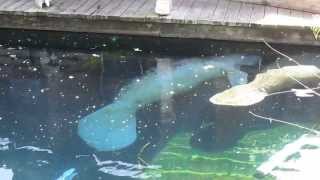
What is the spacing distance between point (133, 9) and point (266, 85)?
228 cm

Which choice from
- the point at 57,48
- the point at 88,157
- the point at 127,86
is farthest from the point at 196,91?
the point at 57,48

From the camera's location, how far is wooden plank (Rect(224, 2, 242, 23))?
23.0 feet

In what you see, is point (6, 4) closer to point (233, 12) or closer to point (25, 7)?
point (25, 7)

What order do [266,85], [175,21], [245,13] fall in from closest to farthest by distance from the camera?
[266,85] → [175,21] → [245,13]

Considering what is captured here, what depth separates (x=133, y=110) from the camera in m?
5.45

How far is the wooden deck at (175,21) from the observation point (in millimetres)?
6902

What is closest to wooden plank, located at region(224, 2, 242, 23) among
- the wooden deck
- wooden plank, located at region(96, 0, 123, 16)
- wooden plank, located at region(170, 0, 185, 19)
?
the wooden deck

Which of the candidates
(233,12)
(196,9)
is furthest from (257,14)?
(196,9)

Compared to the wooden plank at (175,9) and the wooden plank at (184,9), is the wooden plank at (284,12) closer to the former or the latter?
the wooden plank at (184,9)

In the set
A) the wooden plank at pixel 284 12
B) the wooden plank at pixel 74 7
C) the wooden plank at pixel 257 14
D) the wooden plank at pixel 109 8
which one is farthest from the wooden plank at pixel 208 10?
the wooden plank at pixel 74 7

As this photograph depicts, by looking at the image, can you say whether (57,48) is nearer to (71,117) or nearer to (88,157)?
(71,117)

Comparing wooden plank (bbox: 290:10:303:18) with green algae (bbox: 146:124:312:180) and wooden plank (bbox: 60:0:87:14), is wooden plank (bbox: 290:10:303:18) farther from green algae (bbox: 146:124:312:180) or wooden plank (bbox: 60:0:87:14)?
wooden plank (bbox: 60:0:87:14)

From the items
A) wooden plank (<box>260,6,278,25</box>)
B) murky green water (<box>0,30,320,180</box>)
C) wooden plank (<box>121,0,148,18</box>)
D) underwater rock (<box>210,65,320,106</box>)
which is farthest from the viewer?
wooden plank (<box>121,0,148,18</box>)

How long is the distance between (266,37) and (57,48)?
8.36ft
